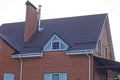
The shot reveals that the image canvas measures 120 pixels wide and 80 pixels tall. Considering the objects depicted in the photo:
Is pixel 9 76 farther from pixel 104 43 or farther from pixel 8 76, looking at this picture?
pixel 104 43

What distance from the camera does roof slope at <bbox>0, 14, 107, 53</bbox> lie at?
2606 centimetres

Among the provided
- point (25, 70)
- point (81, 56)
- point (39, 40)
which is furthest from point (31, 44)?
point (81, 56)

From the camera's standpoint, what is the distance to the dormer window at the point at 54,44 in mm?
26203

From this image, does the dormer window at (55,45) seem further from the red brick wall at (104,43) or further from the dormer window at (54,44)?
the red brick wall at (104,43)

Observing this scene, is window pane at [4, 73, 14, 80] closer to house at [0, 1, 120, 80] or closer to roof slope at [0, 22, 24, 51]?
house at [0, 1, 120, 80]

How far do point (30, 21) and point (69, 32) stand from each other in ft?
14.3

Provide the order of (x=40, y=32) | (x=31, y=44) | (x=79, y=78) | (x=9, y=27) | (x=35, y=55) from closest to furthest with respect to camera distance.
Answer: (x=79, y=78) → (x=35, y=55) → (x=31, y=44) → (x=40, y=32) → (x=9, y=27)

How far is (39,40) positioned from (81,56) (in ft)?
17.9

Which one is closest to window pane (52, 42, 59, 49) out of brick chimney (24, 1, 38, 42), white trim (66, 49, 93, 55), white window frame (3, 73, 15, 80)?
white trim (66, 49, 93, 55)

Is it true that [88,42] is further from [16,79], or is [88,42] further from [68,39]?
[16,79]

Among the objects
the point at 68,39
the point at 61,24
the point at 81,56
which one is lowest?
the point at 81,56

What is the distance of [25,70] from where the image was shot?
26969 millimetres

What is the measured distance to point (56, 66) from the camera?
25.8 meters

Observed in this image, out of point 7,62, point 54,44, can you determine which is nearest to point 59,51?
point 54,44
